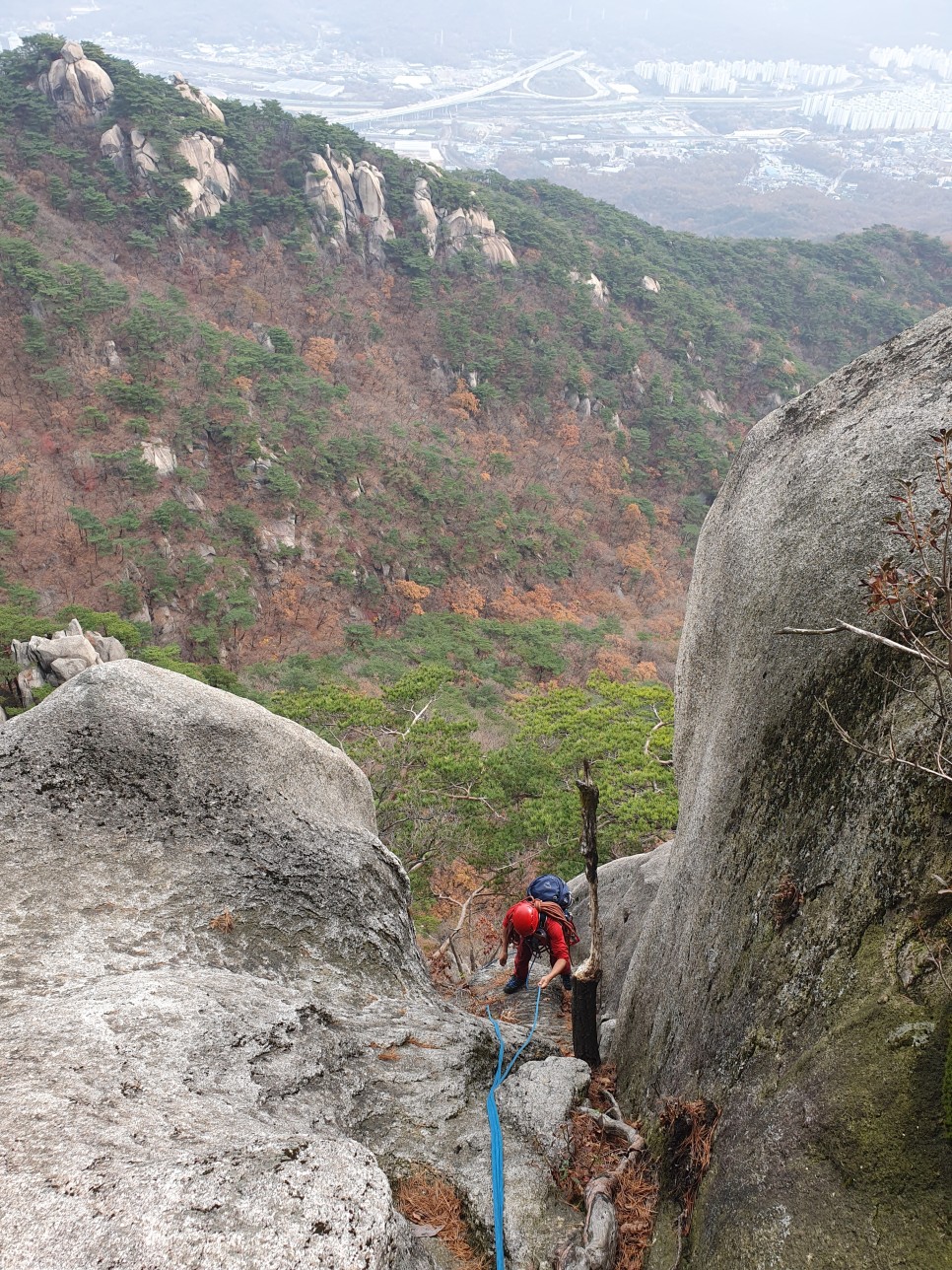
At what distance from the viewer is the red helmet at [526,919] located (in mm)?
6828

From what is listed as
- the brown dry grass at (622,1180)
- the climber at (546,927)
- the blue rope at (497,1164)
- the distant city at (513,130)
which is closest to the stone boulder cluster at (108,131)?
the climber at (546,927)

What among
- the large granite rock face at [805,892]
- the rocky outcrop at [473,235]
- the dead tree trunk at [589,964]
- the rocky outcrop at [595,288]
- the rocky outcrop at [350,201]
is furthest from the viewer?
the rocky outcrop at [595,288]

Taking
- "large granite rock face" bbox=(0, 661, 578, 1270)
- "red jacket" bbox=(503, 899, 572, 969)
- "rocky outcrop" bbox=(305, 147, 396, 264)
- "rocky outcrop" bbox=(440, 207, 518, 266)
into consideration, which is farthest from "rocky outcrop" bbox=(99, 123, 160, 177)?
"red jacket" bbox=(503, 899, 572, 969)

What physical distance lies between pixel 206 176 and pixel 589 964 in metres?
50.6

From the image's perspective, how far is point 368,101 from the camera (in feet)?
566

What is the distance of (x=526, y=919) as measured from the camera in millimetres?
6852

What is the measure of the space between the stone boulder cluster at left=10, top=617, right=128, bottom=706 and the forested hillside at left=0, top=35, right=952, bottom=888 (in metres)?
1.61

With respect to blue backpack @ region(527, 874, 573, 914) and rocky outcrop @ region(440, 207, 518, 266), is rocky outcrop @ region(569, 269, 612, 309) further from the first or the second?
blue backpack @ region(527, 874, 573, 914)

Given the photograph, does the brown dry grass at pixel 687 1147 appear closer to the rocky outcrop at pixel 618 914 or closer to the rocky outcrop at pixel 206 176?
the rocky outcrop at pixel 618 914

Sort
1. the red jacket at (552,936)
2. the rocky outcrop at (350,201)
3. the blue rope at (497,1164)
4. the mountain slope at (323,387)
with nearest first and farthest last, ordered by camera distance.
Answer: the blue rope at (497,1164)
the red jacket at (552,936)
the mountain slope at (323,387)
the rocky outcrop at (350,201)

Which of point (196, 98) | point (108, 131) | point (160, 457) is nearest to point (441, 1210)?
point (160, 457)

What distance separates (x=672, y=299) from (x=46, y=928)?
5877cm

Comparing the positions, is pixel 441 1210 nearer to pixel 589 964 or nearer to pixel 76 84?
pixel 589 964

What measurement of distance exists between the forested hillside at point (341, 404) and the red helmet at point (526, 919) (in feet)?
28.5
